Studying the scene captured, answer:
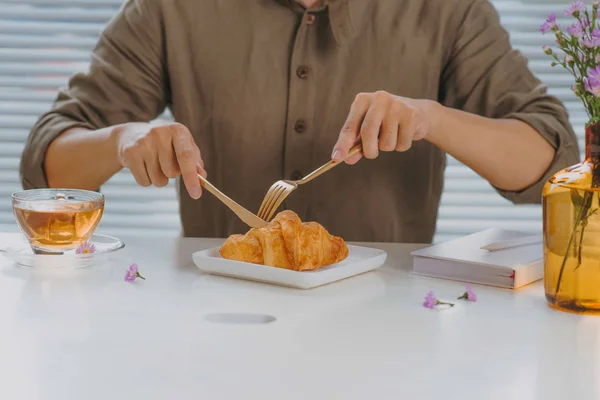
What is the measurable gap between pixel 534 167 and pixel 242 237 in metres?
0.78

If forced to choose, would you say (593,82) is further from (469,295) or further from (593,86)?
(469,295)

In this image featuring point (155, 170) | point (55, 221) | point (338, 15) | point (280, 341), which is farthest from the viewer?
point (338, 15)

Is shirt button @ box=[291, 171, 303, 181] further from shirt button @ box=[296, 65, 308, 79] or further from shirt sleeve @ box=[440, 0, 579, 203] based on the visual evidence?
shirt sleeve @ box=[440, 0, 579, 203]

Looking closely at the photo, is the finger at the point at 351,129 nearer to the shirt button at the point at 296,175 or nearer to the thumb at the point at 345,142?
the thumb at the point at 345,142

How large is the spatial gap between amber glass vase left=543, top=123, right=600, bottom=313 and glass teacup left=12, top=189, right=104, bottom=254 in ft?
2.35

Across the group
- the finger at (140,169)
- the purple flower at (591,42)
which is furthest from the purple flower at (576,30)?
the finger at (140,169)

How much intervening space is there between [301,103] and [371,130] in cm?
54

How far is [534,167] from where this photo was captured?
72.8 inches

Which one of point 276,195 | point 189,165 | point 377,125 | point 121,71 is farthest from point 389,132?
point 121,71

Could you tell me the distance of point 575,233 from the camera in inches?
45.3

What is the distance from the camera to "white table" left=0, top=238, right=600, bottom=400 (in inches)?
34.4

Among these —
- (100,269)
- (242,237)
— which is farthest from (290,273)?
(100,269)

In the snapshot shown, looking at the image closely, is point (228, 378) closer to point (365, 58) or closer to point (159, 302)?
point (159, 302)

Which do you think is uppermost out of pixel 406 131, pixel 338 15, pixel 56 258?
pixel 338 15
